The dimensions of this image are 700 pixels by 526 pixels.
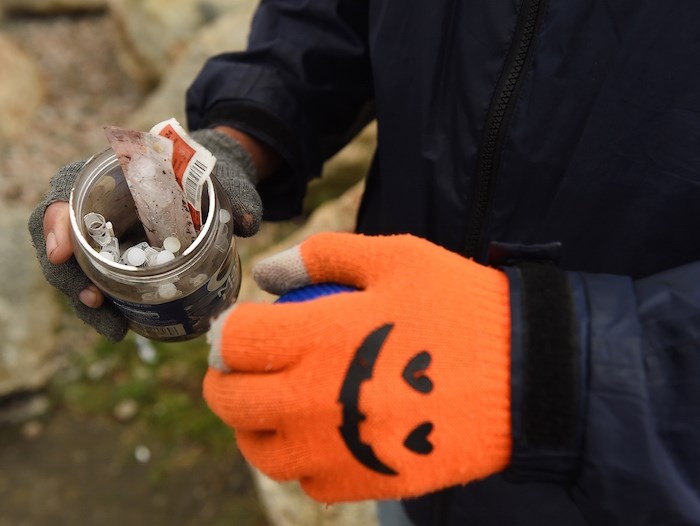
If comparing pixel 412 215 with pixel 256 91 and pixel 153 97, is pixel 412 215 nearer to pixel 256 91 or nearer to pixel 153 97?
pixel 256 91

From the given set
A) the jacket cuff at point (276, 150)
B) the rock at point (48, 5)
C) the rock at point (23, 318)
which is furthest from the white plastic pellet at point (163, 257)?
the rock at point (48, 5)

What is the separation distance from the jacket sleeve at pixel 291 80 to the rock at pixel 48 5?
4.53m

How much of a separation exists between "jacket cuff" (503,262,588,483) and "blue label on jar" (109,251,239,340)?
431 millimetres

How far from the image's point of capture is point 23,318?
280cm

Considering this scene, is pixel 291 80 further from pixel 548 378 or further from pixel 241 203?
pixel 548 378

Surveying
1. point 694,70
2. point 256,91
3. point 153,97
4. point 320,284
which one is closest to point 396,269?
point 320,284

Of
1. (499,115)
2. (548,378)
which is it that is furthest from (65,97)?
(548,378)

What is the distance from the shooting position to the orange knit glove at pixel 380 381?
2.21 ft

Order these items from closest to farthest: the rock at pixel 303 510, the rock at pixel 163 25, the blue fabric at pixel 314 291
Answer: the blue fabric at pixel 314 291, the rock at pixel 303 510, the rock at pixel 163 25

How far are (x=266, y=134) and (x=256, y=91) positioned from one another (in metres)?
0.08

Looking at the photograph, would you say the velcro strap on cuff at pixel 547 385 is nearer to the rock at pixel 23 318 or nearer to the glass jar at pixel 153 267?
the glass jar at pixel 153 267

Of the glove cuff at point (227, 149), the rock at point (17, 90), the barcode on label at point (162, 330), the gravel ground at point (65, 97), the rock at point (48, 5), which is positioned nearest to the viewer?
the barcode on label at point (162, 330)

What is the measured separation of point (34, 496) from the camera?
245 cm

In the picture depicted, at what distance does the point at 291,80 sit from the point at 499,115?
455mm
